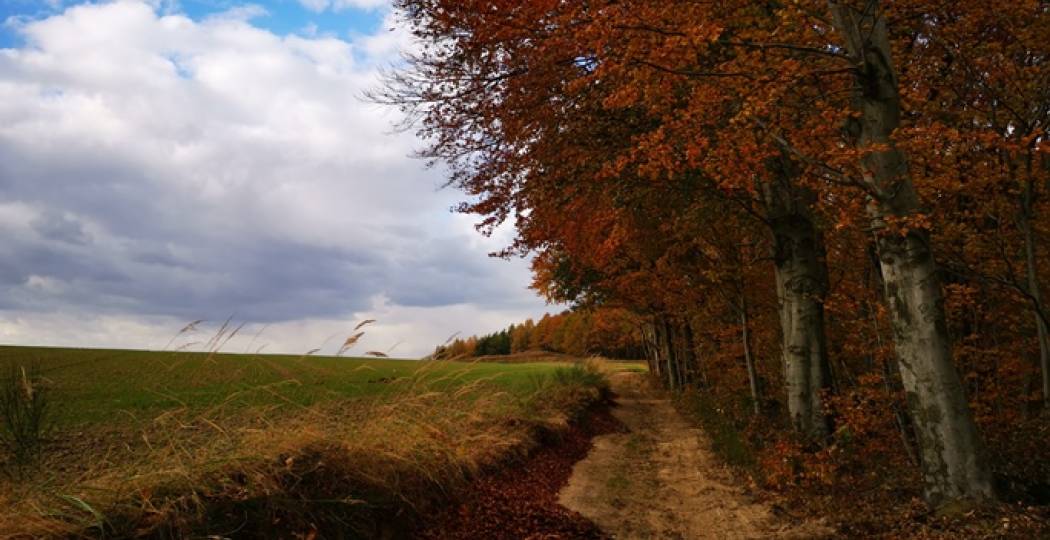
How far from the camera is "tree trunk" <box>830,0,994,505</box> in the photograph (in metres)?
6.84

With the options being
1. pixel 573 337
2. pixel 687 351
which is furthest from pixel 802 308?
pixel 573 337

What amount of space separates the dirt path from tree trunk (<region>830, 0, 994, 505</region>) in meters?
1.65

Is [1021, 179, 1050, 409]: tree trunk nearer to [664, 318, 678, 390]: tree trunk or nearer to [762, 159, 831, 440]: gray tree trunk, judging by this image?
[762, 159, 831, 440]: gray tree trunk

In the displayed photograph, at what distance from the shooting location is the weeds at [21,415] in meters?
4.91

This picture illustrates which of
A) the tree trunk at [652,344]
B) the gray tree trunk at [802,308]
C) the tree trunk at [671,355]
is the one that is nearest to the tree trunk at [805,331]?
the gray tree trunk at [802,308]

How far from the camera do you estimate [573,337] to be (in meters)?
82.2

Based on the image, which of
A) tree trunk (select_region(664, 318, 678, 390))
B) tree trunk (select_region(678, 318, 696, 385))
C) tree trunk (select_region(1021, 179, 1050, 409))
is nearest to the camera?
tree trunk (select_region(1021, 179, 1050, 409))

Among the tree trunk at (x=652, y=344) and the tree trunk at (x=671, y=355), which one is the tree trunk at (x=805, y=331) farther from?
the tree trunk at (x=652, y=344)

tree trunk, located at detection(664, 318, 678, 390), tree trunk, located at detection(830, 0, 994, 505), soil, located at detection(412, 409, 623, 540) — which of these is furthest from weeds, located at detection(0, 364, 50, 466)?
tree trunk, located at detection(664, 318, 678, 390)

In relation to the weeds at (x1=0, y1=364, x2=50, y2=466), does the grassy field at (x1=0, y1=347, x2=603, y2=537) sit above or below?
below

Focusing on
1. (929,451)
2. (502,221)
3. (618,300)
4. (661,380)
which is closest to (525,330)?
(661,380)

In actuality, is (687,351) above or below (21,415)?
below

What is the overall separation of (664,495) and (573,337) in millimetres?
73238

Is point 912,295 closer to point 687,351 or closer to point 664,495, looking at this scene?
point 664,495
